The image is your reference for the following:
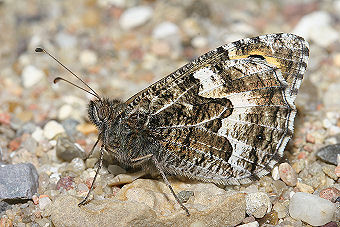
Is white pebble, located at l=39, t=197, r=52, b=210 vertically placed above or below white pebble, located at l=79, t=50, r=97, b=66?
below

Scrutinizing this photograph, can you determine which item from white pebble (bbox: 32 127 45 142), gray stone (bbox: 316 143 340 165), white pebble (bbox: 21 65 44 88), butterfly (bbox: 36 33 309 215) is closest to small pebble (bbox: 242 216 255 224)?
A: butterfly (bbox: 36 33 309 215)

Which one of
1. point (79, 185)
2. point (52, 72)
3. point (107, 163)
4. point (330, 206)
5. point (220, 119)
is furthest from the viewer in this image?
point (52, 72)

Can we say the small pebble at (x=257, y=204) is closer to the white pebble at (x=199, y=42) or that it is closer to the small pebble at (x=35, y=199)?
the small pebble at (x=35, y=199)

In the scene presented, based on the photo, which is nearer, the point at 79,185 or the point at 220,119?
the point at 220,119

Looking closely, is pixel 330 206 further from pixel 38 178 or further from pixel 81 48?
pixel 81 48

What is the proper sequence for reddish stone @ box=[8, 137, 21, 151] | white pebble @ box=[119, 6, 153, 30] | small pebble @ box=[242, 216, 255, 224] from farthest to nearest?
white pebble @ box=[119, 6, 153, 30] < reddish stone @ box=[8, 137, 21, 151] < small pebble @ box=[242, 216, 255, 224]

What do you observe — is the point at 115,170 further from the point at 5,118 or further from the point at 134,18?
the point at 134,18

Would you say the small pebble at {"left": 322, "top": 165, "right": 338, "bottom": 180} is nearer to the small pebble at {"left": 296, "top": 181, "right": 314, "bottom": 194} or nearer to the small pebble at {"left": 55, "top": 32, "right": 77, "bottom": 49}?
the small pebble at {"left": 296, "top": 181, "right": 314, "bottom": 194}

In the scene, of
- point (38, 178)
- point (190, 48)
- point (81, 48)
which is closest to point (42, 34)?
point (81, 48)

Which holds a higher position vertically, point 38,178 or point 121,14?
point 121,14
